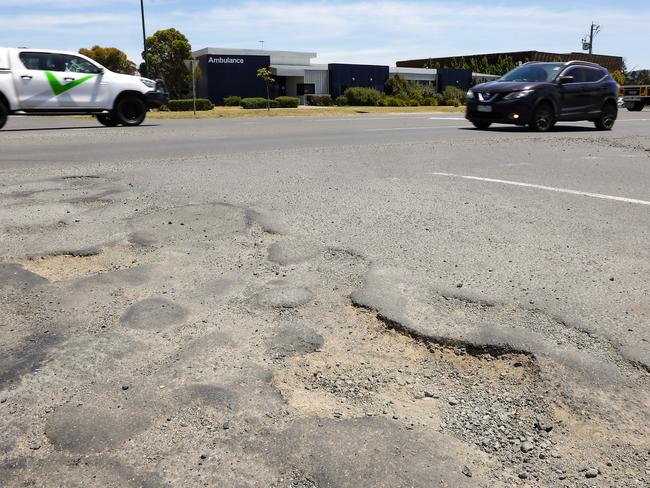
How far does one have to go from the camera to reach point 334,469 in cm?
200

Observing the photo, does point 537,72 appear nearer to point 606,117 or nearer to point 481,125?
point 481,125

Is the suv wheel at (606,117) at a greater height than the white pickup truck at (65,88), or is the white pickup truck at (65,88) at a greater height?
the white pickup truck at (65,88)

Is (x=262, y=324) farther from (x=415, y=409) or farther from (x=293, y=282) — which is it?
(x=415, y=409)

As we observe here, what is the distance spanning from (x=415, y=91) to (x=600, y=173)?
4929 cm

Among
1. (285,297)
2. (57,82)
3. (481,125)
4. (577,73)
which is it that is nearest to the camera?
(285,297)

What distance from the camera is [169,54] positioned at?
55062 millimetres

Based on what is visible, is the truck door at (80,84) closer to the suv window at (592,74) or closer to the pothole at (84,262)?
the pothole at (84,262)

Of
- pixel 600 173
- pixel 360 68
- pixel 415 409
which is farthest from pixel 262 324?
pixel 360 68

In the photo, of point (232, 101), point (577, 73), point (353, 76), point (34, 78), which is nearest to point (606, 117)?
point (577, 73)

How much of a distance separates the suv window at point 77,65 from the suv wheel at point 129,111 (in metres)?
1.09

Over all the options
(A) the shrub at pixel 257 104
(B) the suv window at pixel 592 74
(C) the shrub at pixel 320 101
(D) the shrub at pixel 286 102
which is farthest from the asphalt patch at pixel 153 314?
(C) the shrub at pixel 320 101

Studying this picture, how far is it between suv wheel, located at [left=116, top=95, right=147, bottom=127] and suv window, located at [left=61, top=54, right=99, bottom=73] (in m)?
1.09

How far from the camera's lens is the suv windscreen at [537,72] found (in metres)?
14.5

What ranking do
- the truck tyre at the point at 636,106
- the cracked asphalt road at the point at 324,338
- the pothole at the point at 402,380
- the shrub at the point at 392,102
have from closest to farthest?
1. the cracked asphalt road at the point at 324,338
2. the pothole at the point at 402,380
3. the truck tyre at the point at 636,106
4. the shrub at the point at 392,102
